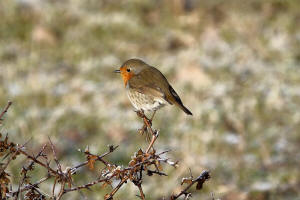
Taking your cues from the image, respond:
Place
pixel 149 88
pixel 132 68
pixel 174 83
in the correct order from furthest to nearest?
pixel 174 83 < pixel 132 68 < pixel 149 88

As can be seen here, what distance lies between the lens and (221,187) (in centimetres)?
496

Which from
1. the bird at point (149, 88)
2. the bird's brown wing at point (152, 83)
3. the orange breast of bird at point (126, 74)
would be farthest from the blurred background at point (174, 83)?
the bird's brown wing at point (152, 83)

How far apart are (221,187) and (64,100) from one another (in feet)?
9.88

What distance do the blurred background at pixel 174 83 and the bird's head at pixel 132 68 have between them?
1523 millimetres

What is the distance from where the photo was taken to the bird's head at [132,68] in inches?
125

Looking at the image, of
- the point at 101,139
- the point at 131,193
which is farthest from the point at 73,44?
the point at 131,193

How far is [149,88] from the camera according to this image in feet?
10.1

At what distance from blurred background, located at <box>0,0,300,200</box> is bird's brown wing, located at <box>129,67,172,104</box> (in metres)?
1.72

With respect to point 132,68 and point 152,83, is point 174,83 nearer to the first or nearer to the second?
point 132,68

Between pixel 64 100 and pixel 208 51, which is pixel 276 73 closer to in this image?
pixel 208 51

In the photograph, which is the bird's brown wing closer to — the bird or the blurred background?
the bird

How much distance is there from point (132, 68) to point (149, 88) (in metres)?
0.25

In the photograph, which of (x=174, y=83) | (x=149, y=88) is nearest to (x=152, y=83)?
(x=149, y=88)

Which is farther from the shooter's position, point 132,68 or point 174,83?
point 174,83
